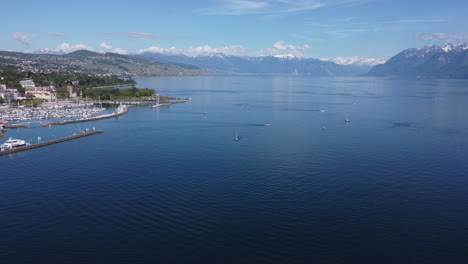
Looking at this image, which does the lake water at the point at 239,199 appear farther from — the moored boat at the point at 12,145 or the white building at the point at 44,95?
the white building at the point at 44,95

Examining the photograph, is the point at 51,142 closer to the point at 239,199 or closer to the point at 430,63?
the point at 239,199

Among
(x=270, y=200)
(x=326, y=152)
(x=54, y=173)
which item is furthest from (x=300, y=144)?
(x=54, y=173)

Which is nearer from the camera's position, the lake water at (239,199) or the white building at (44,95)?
the lake water at (239,199)

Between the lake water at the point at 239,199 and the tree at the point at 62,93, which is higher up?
the tree at the point at 62,93

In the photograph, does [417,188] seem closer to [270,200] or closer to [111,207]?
[270,200]

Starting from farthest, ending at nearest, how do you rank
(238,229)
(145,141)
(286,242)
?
(145,141) < (238,229) < (286,242)

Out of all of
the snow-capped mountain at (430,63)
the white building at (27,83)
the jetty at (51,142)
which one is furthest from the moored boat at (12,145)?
the snow-capped mountain at (430,63)

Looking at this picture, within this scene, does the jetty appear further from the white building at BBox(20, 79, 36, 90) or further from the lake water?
the white building at BBox(20, 79, 36, 90)
